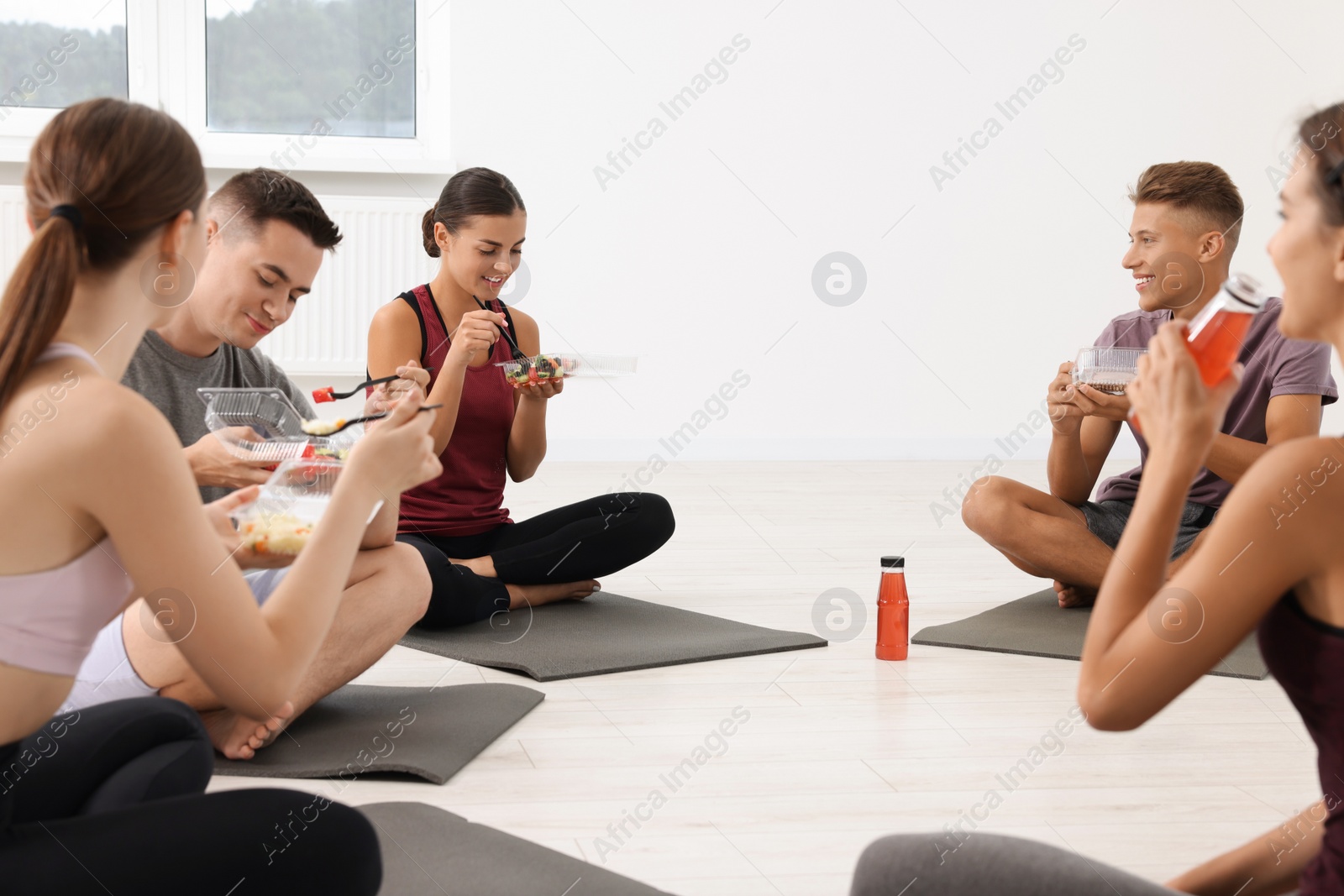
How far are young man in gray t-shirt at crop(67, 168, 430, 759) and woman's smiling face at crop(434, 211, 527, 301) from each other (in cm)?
74

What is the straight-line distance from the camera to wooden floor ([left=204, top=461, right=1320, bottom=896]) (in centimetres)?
161

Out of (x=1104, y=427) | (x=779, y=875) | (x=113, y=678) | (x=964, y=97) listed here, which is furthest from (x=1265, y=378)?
(x=964, y=97)

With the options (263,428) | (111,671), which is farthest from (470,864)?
(263,428)

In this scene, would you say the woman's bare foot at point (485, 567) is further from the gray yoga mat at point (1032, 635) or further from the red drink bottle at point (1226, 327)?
the red drink bottle at point (1226, 327)

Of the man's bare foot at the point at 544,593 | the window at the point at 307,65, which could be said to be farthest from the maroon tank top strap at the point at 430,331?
the window at the point at 307,65

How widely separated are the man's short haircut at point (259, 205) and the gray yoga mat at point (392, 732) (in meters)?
0.77

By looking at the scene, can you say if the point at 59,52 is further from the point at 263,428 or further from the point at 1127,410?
the point at 1127,410

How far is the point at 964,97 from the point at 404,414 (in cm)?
490

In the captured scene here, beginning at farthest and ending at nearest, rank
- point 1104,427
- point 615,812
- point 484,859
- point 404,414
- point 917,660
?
point 1104,427
point 917,660
point 615,812
point 484,859
point 404,414

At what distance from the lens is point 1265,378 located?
101 inches

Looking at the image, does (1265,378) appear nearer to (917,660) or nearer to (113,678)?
(917,660)

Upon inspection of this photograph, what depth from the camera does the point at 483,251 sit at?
274 centimetres

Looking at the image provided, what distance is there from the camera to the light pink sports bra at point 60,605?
97cm

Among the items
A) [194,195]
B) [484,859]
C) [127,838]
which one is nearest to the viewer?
[127,838]
